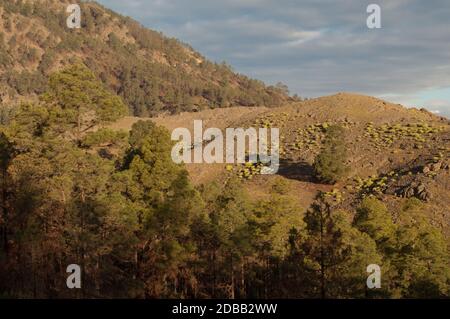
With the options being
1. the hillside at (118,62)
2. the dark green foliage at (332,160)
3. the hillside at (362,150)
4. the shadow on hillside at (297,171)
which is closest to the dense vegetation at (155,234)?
the hillside at (362,150)

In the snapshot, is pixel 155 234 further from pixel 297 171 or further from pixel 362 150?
pixel 362 150

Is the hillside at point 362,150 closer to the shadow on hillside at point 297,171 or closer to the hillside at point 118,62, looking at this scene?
the shadow on hillside at point 297,171

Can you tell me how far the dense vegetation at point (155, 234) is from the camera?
68.2 ft

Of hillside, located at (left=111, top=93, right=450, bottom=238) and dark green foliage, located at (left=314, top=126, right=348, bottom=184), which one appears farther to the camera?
dark green foliage, located at (left=314, top=126, right=348, bottom=184)

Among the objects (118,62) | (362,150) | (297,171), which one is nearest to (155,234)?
(297,171)

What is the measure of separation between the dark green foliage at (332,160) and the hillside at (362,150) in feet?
3.65

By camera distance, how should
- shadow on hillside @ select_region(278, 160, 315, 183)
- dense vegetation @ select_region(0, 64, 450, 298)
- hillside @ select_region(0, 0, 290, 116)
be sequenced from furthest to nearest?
hillside @ select_region(0, 0, 290, 116) → shadow on hillside @ select_region(278, 160, 315, 183) → dense vegetation @ select_region(0, 64, 450, 298)

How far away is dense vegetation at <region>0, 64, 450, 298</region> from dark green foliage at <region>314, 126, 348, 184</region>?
23908mm

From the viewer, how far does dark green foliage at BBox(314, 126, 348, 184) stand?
51.0m

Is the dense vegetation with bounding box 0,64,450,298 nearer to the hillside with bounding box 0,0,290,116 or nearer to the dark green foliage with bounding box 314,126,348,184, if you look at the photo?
the dark green foliage with bounding box 314,126,348,184

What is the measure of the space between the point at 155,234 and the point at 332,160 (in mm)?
32708

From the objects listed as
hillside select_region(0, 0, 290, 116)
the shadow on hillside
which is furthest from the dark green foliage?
hillside select_region(0, 0, 290, 116)
